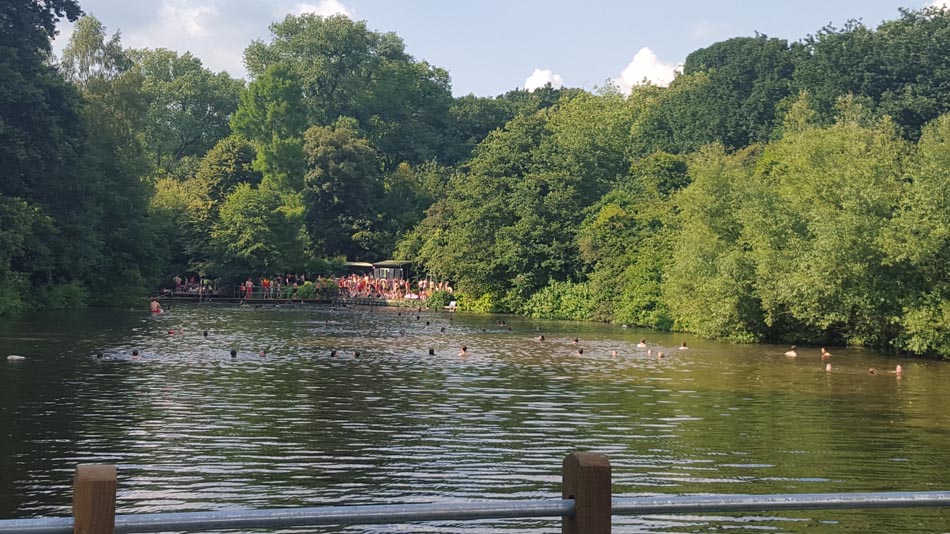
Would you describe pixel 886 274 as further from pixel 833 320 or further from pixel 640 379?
pixel 640 379

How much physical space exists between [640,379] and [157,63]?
96.0 meters

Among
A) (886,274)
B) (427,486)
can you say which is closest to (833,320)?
(886,274)

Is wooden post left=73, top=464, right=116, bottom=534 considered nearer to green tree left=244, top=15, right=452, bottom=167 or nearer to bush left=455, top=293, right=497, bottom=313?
bush left=455, top=293, right=497, bottom=313

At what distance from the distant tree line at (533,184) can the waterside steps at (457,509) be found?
36.4m

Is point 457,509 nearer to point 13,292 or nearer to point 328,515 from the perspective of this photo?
point 328,515

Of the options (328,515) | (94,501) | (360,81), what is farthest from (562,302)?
(94,501)

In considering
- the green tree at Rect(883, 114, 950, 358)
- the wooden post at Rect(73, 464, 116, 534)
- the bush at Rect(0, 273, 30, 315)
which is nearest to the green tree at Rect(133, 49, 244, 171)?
the bush at Rect(0, 273, 30, 315)

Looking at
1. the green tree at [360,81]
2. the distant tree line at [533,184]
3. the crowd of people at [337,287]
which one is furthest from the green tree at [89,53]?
the green tree at [360,81]

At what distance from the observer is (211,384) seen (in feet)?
93.9

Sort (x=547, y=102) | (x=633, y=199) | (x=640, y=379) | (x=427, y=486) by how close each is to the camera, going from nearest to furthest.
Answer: (x=427, y=486)
(x=640, y=379)
(x=633, y=199)
(x=547, y=102)

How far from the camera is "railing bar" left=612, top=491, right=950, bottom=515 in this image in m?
4.01

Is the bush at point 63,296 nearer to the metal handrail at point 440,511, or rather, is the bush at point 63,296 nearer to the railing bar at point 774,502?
the metal handrail at point 440,511

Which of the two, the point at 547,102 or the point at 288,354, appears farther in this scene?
the point at 547,102

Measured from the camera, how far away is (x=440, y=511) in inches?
152
